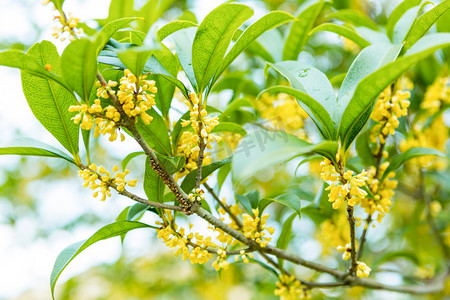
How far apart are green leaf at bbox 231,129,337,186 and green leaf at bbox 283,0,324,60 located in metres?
0.92

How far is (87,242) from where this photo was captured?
1.23 m

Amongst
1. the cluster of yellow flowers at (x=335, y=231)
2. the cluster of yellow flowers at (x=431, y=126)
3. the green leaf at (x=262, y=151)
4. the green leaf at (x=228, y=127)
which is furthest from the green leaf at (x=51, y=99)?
the cluster of yellow flowers at (x=431, y=126)

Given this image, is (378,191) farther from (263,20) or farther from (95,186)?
(95,186)

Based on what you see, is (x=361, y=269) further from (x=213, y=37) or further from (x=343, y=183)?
(x=213, y=37)

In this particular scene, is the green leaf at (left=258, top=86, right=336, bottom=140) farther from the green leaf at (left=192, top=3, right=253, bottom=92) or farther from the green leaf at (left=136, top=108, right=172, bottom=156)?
the green leaf at (left=136, top=108, right=172, bottom=156)

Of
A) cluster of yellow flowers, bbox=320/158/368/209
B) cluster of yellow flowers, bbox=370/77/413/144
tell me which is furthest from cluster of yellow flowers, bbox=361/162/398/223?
cluster of yellow flowers, bbox=320/158/368/209

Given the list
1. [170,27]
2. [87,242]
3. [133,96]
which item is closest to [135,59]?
[133,96]

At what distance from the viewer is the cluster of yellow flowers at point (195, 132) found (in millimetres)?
1114

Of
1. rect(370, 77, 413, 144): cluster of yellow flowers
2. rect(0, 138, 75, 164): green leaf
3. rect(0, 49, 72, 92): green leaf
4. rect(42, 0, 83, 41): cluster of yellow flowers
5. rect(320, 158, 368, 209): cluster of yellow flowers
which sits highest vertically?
rect(42, 0, 83, 41): cluster of yellow flowers

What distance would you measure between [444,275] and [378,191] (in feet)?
3.63

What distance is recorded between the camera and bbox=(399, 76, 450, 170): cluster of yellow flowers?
2031 mm

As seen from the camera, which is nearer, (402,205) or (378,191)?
(378,191)

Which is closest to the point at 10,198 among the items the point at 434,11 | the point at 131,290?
the point at 131,290

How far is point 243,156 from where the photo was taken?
2.64 feet
